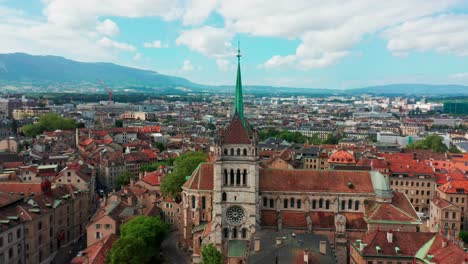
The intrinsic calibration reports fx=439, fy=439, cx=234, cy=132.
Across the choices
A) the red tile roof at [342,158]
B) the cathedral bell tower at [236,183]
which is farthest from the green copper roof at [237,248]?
the red tile roof at [342,158]

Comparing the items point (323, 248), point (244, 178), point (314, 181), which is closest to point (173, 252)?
point (244, 178)

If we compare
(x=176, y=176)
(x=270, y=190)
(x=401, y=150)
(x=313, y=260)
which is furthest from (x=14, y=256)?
(x=401, y=150)

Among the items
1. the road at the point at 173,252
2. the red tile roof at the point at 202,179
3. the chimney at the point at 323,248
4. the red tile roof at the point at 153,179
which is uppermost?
the red tile roof at the point at 202,179

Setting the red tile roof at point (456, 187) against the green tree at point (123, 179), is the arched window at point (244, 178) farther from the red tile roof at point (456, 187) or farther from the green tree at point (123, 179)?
the green tree at point (123, 179)

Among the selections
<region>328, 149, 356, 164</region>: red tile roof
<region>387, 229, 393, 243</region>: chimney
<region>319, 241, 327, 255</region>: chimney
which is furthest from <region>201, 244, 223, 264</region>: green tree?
<region>328, 149, 356, 164</region>: red tile roof

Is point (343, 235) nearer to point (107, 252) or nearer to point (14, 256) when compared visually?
point (107, 252)
